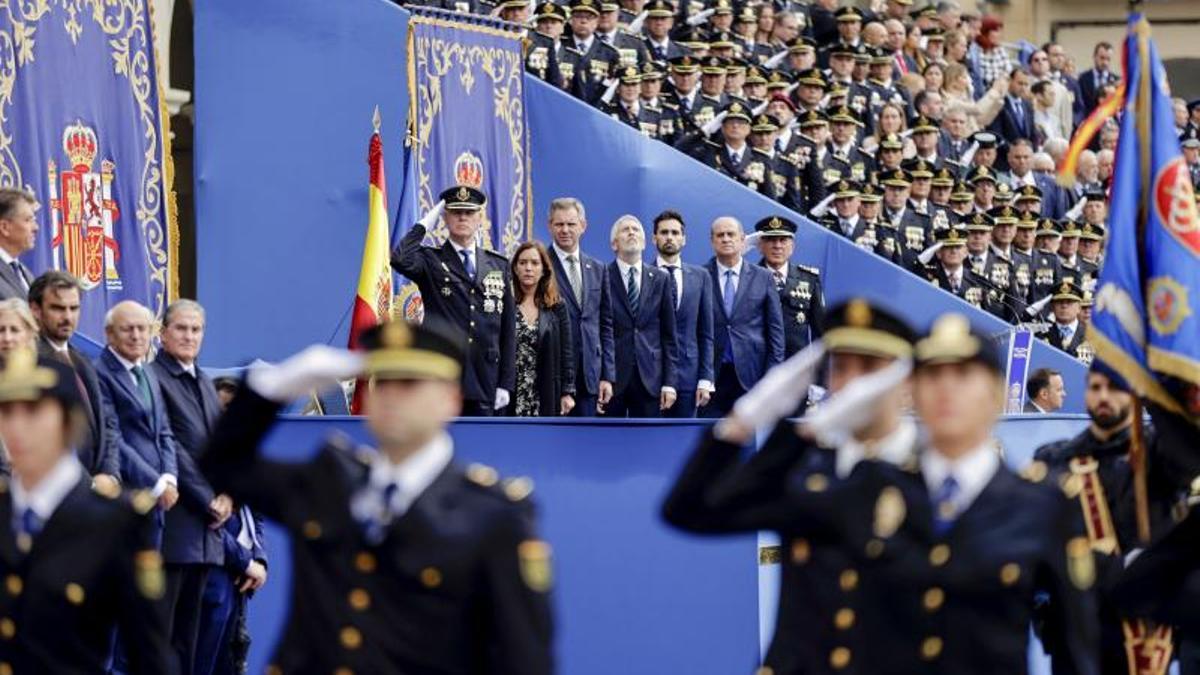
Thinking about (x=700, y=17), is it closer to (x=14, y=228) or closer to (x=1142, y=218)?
(x=14, y=228)

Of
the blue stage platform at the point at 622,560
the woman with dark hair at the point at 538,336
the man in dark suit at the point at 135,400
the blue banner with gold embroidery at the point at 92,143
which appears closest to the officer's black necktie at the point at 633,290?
the woman with dark hair at the point at 538,336

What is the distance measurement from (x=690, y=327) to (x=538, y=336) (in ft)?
4.81

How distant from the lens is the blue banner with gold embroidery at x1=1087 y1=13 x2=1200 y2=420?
843cm

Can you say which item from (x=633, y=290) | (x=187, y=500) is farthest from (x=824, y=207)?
(x=187, y=500)

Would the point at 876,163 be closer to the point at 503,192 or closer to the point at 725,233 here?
the point at 503,192

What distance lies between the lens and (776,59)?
883 inches

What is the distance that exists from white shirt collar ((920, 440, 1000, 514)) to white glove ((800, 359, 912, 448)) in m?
0.17

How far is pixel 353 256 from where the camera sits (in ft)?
58.2

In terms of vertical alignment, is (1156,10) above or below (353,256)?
below

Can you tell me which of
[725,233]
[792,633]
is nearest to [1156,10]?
[725,233]

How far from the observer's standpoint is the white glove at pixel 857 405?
6.20m

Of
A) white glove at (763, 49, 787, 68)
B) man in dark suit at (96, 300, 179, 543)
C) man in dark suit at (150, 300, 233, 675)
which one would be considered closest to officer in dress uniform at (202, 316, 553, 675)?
man in dark suit at (96, 300, 179, 543)

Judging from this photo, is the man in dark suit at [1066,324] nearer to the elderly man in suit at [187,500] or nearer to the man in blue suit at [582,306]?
the man in blue suit at [582,306]

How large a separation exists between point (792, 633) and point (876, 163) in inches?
584
